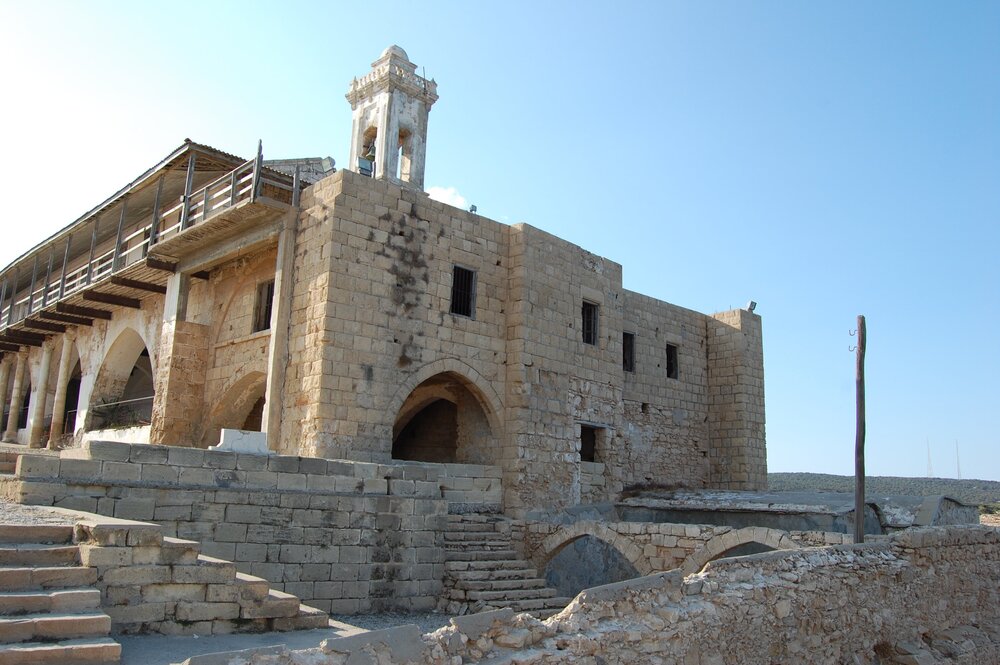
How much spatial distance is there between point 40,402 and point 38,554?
1897cm

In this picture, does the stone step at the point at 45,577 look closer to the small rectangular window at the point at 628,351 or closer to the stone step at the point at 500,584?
the stone step at the point at 500,584

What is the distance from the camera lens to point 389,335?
13461 millimetres

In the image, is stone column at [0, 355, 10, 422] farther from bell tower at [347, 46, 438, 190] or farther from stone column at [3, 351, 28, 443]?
bell tower at [347, 46, 438, 190]

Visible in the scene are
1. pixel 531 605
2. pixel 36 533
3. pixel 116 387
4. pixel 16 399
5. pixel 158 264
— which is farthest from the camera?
pixel 16 399

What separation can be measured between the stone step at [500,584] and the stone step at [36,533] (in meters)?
5.58

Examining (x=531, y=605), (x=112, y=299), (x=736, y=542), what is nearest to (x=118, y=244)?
(x=112, y=299)

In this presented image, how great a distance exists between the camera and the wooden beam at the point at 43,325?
2204 centimetres

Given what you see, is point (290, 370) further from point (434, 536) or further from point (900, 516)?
point (900, 516)

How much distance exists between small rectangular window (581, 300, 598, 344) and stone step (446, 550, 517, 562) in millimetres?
5630

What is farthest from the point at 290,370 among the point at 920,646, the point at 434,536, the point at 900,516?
the point at 900,516

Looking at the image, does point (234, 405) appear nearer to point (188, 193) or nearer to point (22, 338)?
point (188, 193)

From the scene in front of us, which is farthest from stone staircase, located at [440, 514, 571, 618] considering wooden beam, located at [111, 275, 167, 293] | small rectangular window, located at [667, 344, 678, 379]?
wooden beam, located at [111, 275, 167, 293]

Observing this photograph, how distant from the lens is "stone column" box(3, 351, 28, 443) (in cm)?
2505

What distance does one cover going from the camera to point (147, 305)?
18.6 m
